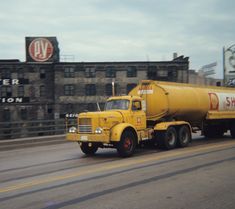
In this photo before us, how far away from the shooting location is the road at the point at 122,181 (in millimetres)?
7758

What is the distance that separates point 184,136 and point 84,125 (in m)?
4.94

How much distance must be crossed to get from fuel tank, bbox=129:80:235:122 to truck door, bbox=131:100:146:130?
3.19 feet

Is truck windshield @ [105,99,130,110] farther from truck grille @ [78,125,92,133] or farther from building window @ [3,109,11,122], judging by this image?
building window @ [3,109,11,122]

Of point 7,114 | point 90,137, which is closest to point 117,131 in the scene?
point 90,137

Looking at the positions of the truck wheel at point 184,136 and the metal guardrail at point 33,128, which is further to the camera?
the metal guardrail at point 33,128

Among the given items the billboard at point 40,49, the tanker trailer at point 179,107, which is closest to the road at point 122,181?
the tanker trailer at point 179,107

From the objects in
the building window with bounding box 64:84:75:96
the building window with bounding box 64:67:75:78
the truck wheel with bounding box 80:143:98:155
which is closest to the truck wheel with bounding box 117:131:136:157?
the truck wheel with bounding box 80:143:98:155

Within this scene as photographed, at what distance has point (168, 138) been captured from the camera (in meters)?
16.8

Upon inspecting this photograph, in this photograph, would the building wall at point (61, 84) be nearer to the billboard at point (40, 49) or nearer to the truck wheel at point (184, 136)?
the billboard at point (40, 49)

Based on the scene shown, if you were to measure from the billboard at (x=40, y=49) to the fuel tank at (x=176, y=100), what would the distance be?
158ft

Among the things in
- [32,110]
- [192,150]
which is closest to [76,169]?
[192,150]

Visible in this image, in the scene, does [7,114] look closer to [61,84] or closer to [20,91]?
[20,91]

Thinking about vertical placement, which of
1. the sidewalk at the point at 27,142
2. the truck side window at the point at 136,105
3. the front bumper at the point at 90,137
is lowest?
the sidewalk at the point at 27,142

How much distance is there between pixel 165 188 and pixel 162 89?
28.5 feet
